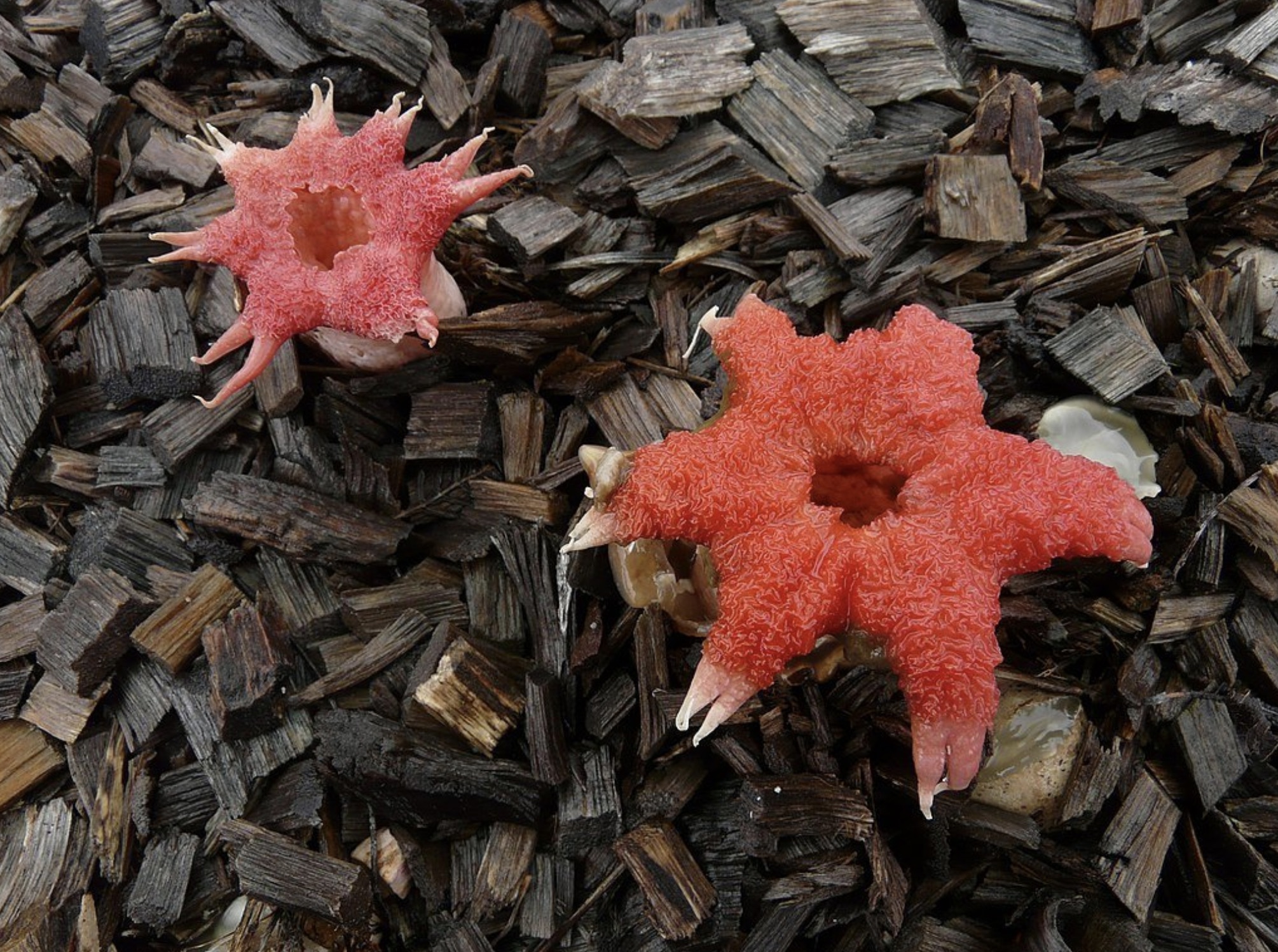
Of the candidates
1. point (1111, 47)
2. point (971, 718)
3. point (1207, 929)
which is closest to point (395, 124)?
point (971, 718)

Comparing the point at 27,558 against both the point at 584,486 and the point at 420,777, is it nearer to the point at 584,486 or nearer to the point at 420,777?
the point at 420,777

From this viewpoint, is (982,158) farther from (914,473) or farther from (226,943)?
(226,943)

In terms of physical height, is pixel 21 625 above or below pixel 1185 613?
below

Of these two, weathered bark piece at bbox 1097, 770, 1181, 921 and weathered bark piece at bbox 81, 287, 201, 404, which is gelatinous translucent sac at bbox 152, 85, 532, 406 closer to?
weathered bark piece at bbox 81, 287, 201, 404

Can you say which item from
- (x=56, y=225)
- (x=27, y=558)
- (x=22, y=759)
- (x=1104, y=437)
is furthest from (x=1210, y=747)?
(x=56, y=225)

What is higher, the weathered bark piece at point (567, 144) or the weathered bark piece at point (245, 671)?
the weathered bark piece at point (567, 144)

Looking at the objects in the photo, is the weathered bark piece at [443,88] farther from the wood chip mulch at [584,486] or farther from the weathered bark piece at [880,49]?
the weathered bark piece at [880,49]

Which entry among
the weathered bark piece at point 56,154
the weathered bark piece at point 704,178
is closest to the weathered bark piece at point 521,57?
the weathered bark piece at point 704,178
